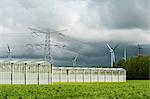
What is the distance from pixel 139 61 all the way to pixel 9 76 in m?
81.5

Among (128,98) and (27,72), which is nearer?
(128,98)

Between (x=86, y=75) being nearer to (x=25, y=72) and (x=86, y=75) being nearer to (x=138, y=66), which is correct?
(x=25, y=72)

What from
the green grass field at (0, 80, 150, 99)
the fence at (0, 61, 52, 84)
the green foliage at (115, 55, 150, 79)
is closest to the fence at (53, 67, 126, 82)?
the fence at (0, 61, 52, 84)

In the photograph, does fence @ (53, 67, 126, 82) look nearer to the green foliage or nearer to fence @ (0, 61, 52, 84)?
fence @ (0, 61, 52, 84)

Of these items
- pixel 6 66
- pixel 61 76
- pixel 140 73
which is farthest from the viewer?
pixel 140 73

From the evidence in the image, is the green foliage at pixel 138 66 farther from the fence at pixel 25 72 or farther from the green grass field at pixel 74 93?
the green grass field at pixel 74 93

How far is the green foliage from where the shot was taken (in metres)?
131

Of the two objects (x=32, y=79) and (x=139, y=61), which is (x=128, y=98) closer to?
(x=32, y=79)

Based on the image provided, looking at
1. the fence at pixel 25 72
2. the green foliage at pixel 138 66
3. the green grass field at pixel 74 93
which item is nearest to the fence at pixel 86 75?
the fence at pixel 25 72

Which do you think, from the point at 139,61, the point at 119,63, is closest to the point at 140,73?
the point at 139,61

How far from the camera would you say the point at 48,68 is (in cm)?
7194

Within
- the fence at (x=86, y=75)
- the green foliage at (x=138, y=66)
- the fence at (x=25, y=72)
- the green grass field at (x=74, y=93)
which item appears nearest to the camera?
the green grass field at (x=74, y=93)

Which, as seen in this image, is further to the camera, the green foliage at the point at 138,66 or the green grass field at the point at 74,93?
the green foliage at the point at 138,66

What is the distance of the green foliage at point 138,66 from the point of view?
131125 mm
